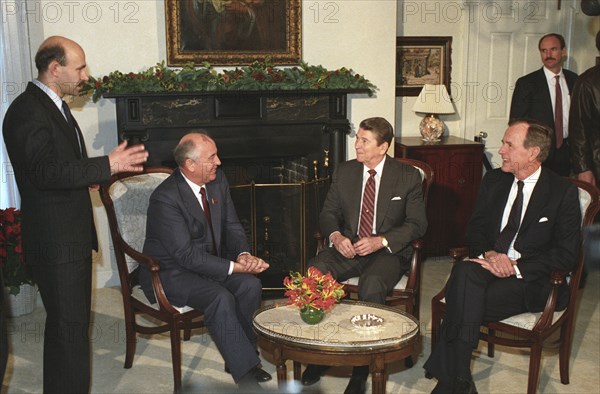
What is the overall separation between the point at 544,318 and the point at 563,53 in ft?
10.3

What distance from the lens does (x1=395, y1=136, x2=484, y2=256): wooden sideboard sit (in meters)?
6.84

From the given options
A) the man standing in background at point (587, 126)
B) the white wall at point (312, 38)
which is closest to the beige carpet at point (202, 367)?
the man standing in background at point (587, 126)

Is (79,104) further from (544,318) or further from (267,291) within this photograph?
(544,318)

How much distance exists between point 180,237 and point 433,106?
3.34m

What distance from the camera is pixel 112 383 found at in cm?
458

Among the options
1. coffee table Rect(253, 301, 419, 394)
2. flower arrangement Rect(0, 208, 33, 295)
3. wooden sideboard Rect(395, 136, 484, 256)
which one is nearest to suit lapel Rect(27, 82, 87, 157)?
coffee table Rect(253, 301, 419, 394)

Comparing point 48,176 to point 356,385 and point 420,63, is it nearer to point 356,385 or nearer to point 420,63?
point 356,385

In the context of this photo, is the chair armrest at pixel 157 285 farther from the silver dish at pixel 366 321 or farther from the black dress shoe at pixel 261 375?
the silver dish at pixel 366 321

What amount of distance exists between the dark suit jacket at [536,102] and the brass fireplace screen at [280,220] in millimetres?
1781

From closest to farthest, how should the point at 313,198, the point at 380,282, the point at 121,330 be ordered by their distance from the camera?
the point at 380,282
the point at 121,330
the point at 313,198

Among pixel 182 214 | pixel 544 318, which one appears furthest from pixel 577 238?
pixel 182 214

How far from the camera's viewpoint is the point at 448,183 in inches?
272

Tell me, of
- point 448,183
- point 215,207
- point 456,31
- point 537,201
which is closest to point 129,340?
point 215,207

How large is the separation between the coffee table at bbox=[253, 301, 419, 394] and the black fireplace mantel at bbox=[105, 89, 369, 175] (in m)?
2.35
